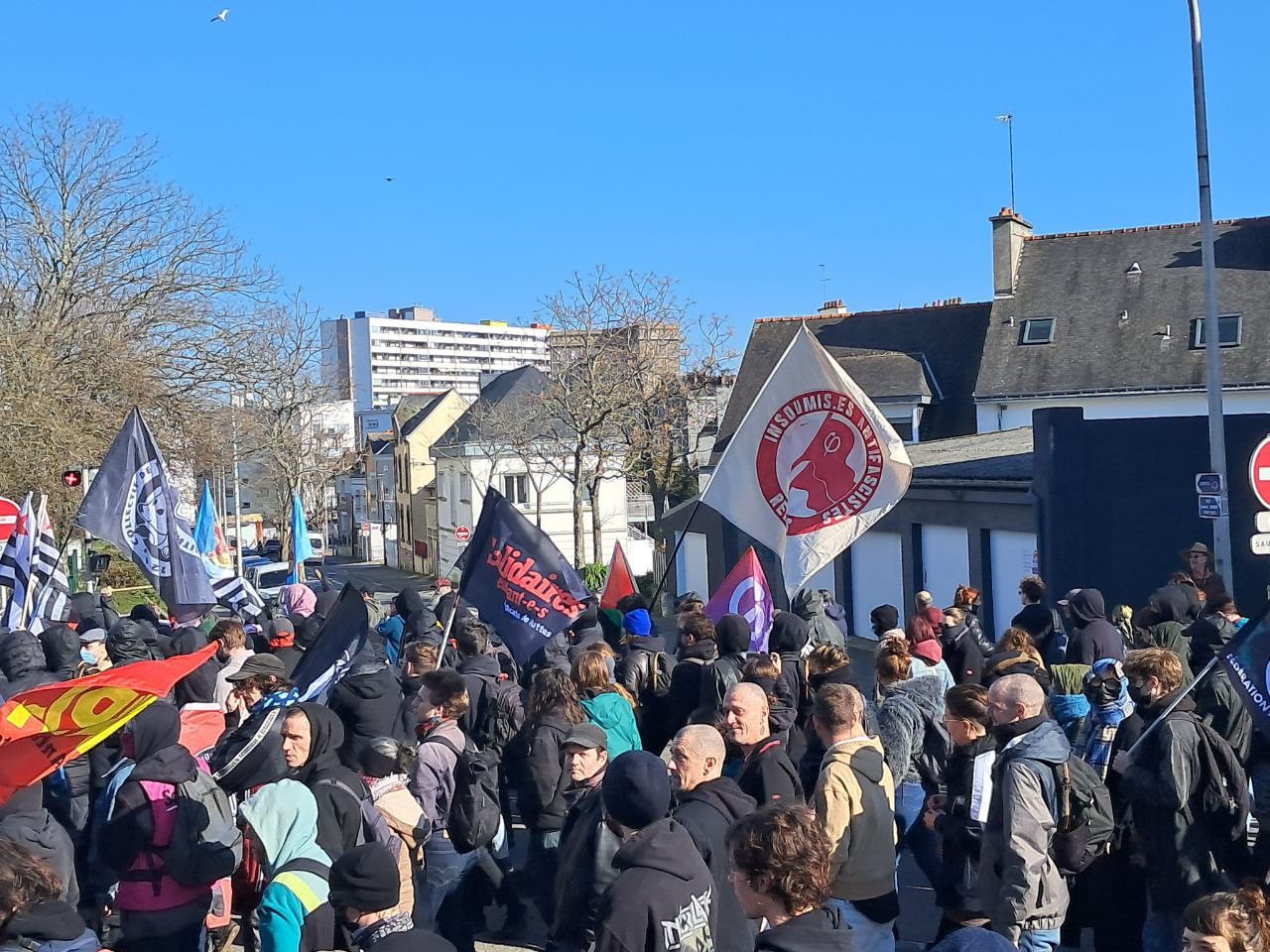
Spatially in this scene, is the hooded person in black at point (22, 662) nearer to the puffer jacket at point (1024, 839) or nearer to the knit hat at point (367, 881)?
the knit hat at point (367, 881)

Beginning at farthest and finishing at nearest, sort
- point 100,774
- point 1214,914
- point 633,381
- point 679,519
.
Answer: point 633,381, point 679,519, point 100,774, point 1214,914

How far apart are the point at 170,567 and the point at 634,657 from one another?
5.05m

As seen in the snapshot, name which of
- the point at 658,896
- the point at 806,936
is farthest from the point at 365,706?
the point at 806,936

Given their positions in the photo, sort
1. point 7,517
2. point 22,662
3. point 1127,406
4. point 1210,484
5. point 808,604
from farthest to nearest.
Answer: point 1127,406, point 7,517, point 1210,484, point 808,604, point 22,662

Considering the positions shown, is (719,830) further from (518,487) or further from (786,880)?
(518,487)

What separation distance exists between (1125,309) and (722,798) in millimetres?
33880

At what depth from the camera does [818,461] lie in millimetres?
9320

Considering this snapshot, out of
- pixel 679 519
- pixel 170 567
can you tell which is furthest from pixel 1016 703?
pixel 679 519

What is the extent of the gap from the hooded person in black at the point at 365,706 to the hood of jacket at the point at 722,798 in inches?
87.0

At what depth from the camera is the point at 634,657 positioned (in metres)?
8.55

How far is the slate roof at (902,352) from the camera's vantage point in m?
37.6

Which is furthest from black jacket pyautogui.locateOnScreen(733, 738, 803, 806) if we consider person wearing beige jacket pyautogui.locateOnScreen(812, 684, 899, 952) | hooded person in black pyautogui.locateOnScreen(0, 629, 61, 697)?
hooded person in black pyautogui.locateOnScreen(0, 629, 61, 697)

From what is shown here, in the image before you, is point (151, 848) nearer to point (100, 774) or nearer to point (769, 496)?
point (100, 774)

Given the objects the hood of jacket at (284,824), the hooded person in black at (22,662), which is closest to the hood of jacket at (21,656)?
the hooded person in black at (22,662)
